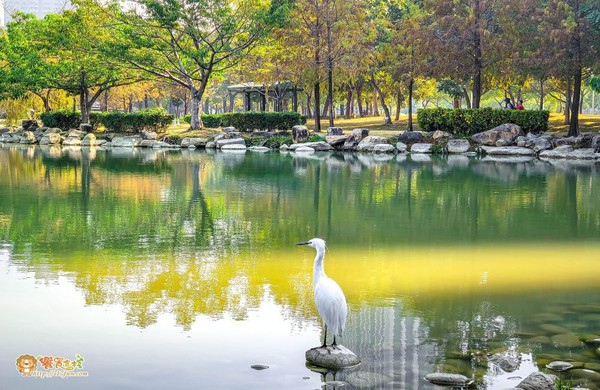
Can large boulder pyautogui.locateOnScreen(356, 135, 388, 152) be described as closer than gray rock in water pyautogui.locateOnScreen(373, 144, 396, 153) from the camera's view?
No

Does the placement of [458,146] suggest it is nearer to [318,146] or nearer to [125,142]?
[318,146]

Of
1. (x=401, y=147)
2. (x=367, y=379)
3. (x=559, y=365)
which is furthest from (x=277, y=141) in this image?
(x=367, y=379)

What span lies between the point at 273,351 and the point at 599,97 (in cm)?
9937

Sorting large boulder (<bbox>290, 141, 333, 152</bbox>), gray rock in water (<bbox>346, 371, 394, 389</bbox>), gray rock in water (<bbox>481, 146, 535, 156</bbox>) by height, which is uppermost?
large boulder (<bbox>290, 141, 333, 152</bbox>)

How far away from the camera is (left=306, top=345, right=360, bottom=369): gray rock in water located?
225 inches

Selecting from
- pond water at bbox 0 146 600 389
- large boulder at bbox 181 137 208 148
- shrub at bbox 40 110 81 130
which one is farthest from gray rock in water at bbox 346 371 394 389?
shrub at bbox 40 110 81 130

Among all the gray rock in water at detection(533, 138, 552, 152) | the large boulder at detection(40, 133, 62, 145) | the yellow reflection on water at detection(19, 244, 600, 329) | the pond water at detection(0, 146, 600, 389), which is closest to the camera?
the pond water at detection(0, 146, 600, 389)

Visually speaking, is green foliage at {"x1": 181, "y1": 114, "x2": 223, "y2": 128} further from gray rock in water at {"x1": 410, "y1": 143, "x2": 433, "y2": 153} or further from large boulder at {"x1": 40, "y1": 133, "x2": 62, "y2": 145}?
gray rock in water at {"x1": 410, "y1": 143, "x2": 433, "y2": 153}

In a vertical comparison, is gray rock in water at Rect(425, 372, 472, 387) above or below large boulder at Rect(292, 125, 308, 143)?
below

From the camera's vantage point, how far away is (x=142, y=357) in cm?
595

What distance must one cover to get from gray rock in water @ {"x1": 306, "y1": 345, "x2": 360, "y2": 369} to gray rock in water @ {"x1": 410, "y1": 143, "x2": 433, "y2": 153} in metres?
26.0

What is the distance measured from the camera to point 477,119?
32250mm

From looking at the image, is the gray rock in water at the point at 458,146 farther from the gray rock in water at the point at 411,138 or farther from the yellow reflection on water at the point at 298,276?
the yellow reflection on water at the point at 298,276

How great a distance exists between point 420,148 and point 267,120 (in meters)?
9.91
